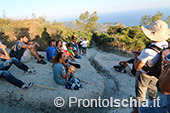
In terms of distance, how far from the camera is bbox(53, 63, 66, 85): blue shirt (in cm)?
319

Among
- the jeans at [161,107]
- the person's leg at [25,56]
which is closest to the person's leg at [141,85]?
the jeans at [161,107]

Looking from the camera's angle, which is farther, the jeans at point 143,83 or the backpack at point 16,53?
the backpack at point 16,53

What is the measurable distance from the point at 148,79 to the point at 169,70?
1323 millimetres

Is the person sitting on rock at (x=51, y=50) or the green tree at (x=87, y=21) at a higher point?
the green tree at (x=87, y=21)

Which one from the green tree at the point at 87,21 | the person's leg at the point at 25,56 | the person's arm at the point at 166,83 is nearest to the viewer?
the person's arm at the point at 166,83

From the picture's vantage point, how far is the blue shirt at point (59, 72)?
10.5 feet

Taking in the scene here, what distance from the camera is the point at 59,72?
3246 millimetres

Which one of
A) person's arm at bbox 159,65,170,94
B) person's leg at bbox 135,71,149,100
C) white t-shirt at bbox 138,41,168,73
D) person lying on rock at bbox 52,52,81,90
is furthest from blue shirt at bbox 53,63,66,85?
person's arm at bbox 159,65,170,94

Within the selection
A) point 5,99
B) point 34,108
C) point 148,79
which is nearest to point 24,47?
point 5,99

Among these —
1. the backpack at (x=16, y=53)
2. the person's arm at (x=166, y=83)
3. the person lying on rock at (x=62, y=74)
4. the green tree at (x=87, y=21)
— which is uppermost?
the green tree at (x=87, y=21)

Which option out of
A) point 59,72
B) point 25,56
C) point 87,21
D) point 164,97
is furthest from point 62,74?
point 87,21

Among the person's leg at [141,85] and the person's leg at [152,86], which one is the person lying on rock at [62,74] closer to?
the person's leg at [141,85]

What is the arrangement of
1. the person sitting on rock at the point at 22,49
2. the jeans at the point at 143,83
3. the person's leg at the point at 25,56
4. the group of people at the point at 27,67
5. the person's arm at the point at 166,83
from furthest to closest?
the person's leg at the point at 25,56 → the person sitting on rock at the point at 22,49 → the group of people at the point at 27,67 → the jeans at the point at 143,83 → the person's arm at the point at 166,83

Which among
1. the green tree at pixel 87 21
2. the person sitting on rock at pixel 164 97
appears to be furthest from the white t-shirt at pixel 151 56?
the green tree at pixel 87 21
